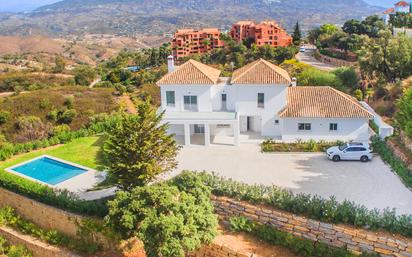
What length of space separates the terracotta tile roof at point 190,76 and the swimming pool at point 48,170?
30.9 feet

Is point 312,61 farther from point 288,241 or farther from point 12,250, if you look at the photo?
point 12,250

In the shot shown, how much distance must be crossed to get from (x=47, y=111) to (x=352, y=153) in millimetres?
35750

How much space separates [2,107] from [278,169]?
3678cm

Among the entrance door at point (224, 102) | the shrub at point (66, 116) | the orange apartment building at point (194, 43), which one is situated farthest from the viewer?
the orange apartment building at point (194, 43)

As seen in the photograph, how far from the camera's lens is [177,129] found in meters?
32.7

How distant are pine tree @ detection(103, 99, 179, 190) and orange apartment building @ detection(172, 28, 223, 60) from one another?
7748 centimetres

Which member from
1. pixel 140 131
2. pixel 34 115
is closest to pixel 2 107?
pixel 34 115

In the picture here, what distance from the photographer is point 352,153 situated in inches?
1014

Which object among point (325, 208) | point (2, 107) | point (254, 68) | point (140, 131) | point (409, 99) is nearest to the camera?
point (325, 208)

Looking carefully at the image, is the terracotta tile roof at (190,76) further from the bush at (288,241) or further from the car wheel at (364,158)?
the bush at (288,241)

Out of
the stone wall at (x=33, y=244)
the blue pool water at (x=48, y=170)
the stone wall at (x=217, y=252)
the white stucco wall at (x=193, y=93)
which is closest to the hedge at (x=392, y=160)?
the stone wall at (x=217, y=252)

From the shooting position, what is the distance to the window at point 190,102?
3127 centimetres

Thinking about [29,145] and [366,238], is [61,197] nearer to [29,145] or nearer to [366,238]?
[29,145]

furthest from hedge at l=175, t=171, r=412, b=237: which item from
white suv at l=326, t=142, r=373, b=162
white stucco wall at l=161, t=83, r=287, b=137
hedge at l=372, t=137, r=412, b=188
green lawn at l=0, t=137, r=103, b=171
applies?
green lawn at l=0, t=137, r=103, b=171
